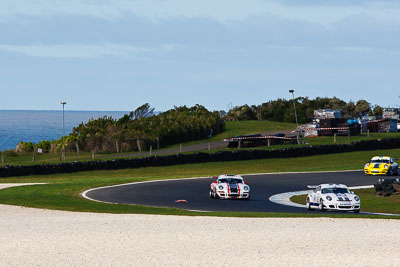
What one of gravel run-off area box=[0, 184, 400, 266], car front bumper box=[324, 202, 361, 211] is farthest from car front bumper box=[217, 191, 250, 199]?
gravel run-off area box=[0, 184, 400, 266]

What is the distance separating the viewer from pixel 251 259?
17.3 meters

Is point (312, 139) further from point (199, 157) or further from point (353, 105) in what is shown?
point (353, 105)

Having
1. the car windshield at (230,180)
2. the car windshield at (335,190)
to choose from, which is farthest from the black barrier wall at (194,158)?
the car windshield at (335,190)

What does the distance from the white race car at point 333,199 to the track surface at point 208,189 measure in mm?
744

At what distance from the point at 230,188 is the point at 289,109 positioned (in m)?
86.5

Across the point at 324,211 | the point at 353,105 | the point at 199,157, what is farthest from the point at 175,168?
the point at 353,105

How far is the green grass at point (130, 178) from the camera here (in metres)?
31.4

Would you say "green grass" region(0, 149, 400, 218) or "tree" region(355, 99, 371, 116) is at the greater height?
"tree" region(355, 99, 371, 116)

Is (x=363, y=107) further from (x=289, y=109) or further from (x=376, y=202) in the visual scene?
(x=376, y=202)

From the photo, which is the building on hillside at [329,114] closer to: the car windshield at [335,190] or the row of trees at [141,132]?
the row of trees at [141,132]

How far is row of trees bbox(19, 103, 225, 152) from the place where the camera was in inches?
3108

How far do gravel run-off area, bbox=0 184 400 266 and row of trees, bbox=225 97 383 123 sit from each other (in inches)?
3821

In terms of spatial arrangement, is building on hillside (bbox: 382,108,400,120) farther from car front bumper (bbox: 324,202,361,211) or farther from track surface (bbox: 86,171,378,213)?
car front bumper (bbox: 324,202,361,211)

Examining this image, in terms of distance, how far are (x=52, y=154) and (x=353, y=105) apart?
72.5 meters
